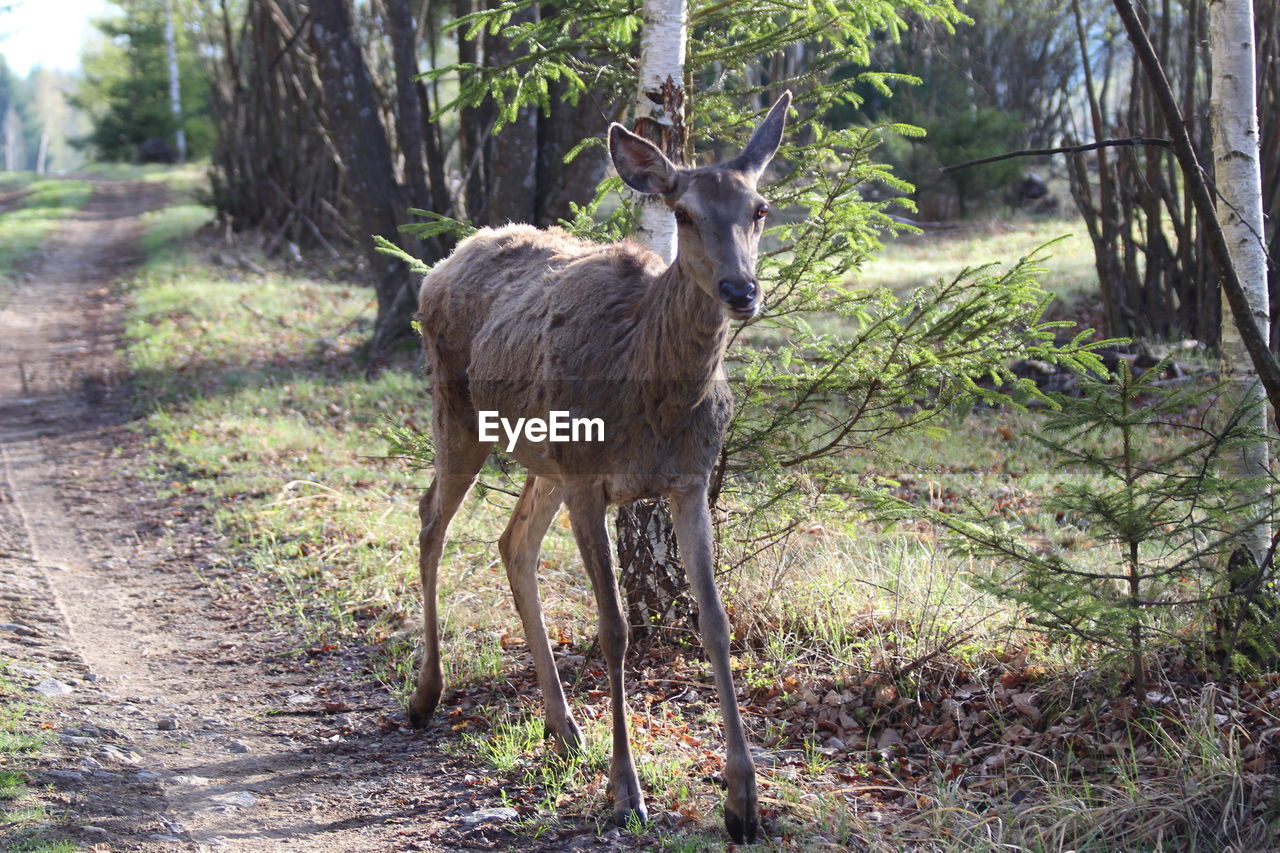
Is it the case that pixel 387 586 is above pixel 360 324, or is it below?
below

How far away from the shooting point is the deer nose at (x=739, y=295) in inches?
180

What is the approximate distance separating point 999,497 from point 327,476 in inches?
243

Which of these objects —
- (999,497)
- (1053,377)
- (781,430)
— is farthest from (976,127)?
(781,430)

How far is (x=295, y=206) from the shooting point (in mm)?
24594

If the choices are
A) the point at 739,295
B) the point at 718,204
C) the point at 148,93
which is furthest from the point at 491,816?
the point at 148,93

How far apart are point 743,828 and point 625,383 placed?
2105 mm

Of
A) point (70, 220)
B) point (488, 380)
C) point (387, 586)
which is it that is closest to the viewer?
point (488, 380)

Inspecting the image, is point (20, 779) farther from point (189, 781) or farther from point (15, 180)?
point (15, 180)

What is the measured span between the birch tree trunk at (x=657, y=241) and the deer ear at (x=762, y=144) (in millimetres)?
1032

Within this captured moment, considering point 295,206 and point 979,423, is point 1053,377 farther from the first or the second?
point 295,206

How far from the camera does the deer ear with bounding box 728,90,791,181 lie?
5246 mm

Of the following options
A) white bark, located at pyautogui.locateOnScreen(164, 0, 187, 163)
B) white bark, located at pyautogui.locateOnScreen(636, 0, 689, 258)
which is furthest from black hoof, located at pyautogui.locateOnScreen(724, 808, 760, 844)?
white bark, located at pyautogui.locateOnScreen(164, 0, 187, 163)

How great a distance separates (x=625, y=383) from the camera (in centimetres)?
543

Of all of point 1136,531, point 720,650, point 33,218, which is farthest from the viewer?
point 33,218
